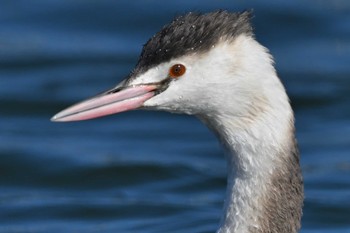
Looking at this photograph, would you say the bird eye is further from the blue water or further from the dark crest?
the blue water

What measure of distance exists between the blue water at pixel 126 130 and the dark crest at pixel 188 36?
3.04 metres

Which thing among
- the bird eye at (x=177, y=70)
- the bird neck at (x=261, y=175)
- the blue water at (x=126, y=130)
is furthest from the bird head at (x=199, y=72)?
the blue water at (x=126, y=130)

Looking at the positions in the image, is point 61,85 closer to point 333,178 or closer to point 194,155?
point 194,155

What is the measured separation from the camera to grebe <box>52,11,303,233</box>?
8102 mm

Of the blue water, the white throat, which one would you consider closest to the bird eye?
the white throat

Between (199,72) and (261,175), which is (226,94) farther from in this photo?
(261,175)

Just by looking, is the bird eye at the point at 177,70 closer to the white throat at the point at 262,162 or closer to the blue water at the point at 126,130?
the white throat at the point at 262,162

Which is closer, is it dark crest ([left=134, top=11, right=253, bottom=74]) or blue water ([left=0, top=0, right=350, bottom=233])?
dark crest ([left=134, top=11, right=253, bottom=74])

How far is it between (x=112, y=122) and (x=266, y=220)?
16.4ft

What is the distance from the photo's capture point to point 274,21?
14.9 metres

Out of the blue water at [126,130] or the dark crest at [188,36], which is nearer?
the dark crest at [188,36]

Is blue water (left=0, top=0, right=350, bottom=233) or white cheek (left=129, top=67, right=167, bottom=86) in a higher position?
blue water (left=0, top=0, right=350, bottom=233)

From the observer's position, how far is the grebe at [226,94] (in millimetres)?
8102

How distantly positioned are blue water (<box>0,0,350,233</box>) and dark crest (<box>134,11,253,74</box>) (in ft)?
9.97
